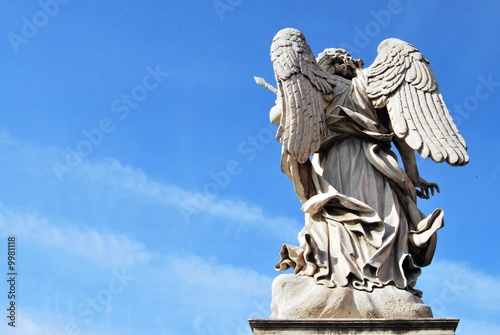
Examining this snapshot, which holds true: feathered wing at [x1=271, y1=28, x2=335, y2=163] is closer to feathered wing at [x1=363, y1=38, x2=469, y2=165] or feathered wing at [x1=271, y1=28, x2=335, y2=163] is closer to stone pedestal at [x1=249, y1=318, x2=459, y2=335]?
feathered wing at [x1=363, y1=38, x2=469, y2=165]

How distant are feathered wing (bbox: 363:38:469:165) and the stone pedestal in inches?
65.8

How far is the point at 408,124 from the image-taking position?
846 centimetres

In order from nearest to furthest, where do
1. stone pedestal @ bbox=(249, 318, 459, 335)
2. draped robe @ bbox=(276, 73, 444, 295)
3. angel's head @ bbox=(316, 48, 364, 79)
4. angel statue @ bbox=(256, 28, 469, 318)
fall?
stone pedestal @ bbox=(249, 318, 459, 335), angel statue @ bbox=(256, 28, 469, 318), draped robe @ bbox=(276, 73, 444, 295), angel's head @ bbox=(316, 48, 364, 79)

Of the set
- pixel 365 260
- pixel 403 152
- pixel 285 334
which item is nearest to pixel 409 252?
pixel 365 260

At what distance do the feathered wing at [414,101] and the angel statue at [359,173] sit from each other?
1cm

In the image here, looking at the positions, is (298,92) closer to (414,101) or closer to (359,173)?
(359,173)

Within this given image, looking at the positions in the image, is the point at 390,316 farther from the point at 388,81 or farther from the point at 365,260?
the point at 388,81

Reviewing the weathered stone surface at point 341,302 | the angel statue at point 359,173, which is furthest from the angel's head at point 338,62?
the weathered stone surface at point 341,302

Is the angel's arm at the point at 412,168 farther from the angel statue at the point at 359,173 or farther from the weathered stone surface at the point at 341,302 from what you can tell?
the weathered stone surface at the point at 341,302

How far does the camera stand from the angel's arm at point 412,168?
9.09m

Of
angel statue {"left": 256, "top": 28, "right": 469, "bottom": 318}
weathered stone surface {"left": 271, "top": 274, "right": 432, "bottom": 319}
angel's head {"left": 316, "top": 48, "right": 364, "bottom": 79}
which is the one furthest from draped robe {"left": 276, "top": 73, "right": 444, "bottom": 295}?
angel's head {"left": 316, "top": 48, "right": 364, "bottom": 79}

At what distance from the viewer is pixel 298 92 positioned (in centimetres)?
850

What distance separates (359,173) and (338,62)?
1570mm

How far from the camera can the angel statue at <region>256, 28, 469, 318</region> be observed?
7.86 m
